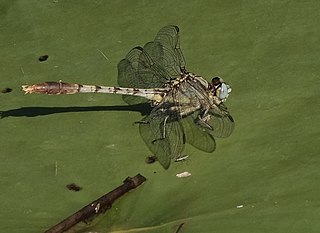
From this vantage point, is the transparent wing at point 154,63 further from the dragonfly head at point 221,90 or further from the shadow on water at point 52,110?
the dragonfly head at point 221,90

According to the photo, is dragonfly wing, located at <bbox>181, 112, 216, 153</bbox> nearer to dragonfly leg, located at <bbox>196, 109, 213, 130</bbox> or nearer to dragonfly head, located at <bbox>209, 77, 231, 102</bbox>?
dragonfly leg, located at <bbox>196, 109, 213, 130</bbox>

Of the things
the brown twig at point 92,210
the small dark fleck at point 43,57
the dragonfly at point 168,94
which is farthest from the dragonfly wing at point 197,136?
the small dark fleck at point 43,57

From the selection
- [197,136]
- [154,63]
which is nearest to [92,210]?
[197,136]

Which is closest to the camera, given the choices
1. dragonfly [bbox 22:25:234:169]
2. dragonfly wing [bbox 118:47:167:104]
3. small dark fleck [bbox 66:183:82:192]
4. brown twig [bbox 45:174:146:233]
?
brown twig [bbox 45:174:146:233]

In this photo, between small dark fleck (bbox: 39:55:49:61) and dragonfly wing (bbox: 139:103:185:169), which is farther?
small dark fleck (bbox: 39:55:49:61)

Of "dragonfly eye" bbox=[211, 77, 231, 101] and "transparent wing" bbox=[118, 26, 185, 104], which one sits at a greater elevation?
"dragonfly eye" bbox=[211, 77, 231, 101]

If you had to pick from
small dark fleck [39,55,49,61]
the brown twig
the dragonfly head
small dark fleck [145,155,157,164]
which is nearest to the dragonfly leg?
the dragonfly head

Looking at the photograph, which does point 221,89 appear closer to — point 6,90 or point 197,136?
point 197,136

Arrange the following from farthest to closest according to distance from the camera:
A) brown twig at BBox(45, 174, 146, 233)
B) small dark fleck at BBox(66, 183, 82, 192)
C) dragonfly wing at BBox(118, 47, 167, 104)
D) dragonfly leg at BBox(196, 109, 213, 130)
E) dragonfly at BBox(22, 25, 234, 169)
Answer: dragonfly wing at BBox(118, 47, 167, 104), dragonfly leg at BBox(196, 109, 213, 130), dragonfly at BBox(22, 25, 234, 169), small dark fleck at BBox(66, 183, 82, 192), brown twig at BBox(45, 174, 146, 233)
